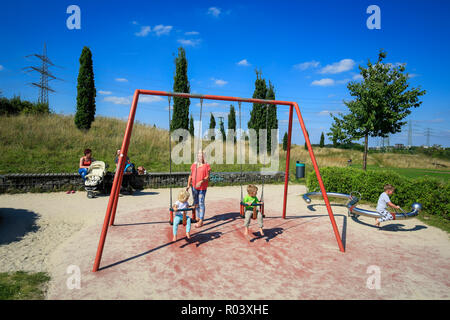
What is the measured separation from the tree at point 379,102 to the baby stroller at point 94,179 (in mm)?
12324

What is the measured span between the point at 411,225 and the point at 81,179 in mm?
11870

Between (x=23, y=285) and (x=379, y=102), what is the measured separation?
14.6 meters

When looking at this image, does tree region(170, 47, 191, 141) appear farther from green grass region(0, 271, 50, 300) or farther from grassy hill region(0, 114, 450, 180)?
green grass region(0, 271, 50, 300)

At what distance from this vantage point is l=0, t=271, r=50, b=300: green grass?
3.36 meters

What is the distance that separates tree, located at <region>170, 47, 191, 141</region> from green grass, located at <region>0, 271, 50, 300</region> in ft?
52.7

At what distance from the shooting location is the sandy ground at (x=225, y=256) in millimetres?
3705

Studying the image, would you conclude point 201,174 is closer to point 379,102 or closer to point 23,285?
point 23,285

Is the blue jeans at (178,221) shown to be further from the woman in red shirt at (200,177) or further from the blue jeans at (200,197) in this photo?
the blue jeans at (200,197)

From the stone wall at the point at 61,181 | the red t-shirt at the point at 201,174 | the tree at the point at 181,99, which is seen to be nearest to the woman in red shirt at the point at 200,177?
the red t-shirt at the point at 201,174

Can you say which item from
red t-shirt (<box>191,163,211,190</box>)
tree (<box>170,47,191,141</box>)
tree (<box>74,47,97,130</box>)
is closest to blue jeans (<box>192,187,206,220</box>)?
red t-shirt (<box>191,163,211,190</box>)

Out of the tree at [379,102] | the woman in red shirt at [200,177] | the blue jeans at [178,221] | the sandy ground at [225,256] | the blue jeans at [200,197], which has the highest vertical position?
the tree at [379,102]

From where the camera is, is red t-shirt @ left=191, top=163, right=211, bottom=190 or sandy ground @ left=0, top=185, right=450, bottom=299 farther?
red t-shirt @ left=191, top=163, right=211, bottom=190

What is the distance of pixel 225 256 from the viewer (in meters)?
4.81
